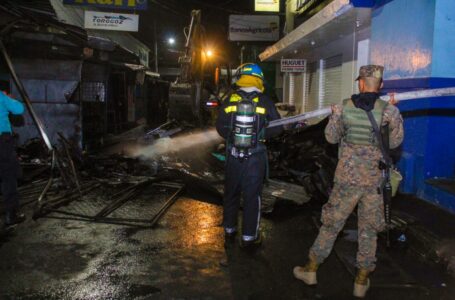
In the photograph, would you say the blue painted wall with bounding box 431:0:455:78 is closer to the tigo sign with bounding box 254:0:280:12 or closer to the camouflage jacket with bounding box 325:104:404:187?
the camouflage jacket with bounding box 325:104:404:187

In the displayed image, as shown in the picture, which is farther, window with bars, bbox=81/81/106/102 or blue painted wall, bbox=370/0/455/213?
window with bars, bbox=81/81/106/102

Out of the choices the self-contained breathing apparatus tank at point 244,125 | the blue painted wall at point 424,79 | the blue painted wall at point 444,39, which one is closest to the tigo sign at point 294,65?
the blue painted wall at point 424,79

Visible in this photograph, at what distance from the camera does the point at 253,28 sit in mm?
19922

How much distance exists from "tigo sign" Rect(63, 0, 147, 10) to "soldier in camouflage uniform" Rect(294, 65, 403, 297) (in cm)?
1184

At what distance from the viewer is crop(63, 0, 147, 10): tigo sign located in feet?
44.8

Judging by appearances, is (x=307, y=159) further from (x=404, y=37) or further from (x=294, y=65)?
(x=294, y=65)

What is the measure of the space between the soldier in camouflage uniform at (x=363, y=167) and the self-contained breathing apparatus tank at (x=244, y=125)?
1119 millimetres

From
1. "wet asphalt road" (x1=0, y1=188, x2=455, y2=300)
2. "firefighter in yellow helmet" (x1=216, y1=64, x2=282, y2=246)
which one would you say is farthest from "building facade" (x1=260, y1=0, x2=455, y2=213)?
"firefighter in yellow helmet" (x1=216, y1=64, x2=282, y2=246)

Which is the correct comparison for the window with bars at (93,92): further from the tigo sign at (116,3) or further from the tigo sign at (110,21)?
the tigo sign at (116,3)

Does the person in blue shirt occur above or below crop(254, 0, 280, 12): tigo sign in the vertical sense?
below

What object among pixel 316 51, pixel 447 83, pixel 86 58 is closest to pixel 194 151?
pixel 86 58

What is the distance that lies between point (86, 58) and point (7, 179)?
21.5 feet

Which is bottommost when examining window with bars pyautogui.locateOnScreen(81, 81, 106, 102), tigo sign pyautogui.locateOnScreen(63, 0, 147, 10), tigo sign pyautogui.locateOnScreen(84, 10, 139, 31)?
window with bars pyautogui.locateOnScreen(81, 81, 106, 102)

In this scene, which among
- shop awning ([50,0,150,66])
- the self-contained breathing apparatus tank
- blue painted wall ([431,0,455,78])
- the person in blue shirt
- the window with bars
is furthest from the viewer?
the window with bars
